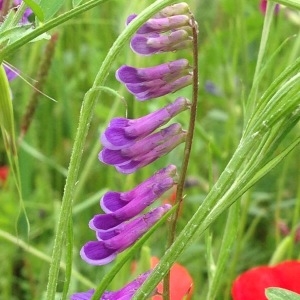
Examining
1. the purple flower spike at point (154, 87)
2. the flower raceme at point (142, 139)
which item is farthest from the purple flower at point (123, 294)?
the purple flower spike at point (154, 87)

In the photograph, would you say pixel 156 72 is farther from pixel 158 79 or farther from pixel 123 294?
pixel 123 294

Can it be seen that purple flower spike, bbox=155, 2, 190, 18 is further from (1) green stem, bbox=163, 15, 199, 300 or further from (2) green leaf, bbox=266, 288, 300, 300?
(2) green leaf, bbox=266, 288, 300, 300

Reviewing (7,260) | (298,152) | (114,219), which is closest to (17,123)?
(7,260)

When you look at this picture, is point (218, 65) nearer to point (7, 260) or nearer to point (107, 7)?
point (107, 7)

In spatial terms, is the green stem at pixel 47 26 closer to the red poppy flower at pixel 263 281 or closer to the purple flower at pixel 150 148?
the purple flower at pixel 150 148

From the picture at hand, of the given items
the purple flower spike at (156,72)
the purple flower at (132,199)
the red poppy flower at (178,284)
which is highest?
the purple flower spike at (156,72)

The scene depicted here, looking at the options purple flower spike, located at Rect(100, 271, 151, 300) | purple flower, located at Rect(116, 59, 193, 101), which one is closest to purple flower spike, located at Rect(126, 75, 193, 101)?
purple flower, located at Rect(116, 59, 193, 101)
